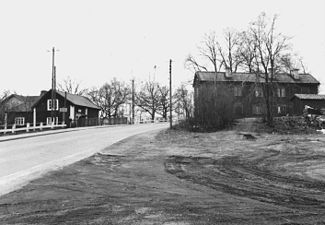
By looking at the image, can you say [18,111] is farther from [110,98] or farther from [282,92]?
[282,92]

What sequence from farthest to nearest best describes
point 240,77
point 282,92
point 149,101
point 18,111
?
point 149,101 → point 18,111 → point 240,77 → point 282,92

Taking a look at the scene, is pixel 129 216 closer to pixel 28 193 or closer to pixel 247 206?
pixel 247 206

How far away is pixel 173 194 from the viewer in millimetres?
6617

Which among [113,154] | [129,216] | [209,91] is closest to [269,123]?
[209,91]

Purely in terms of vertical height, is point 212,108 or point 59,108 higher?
point 59,108

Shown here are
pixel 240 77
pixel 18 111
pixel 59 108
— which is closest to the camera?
pixel 59 108

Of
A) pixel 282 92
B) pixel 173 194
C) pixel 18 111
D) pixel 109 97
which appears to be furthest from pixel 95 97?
pixel 173 194

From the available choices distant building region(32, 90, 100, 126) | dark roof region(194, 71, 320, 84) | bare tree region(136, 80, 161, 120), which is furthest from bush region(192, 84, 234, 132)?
bare tree region(136, 80, 161, 120)

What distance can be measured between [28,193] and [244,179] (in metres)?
5.34

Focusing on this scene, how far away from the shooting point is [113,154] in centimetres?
1359

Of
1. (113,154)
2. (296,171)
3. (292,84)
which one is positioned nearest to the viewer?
(296,171)

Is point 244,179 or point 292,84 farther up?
point 292,84

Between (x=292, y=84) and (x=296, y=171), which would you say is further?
(x=292, y=84)

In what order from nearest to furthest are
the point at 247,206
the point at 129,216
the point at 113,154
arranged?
the point at 129,216 < the point at 247,206 < the point at 113,154
